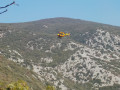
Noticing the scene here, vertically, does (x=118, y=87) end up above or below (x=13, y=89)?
below

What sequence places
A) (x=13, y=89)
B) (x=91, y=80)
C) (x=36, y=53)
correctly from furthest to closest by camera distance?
(x=36, y=53)
(x=91, y=80)
(x=13, y=89)

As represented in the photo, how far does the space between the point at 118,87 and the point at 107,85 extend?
8.58 m

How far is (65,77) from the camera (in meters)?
164

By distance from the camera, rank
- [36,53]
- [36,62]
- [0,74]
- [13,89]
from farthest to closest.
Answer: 1. [36,53]
2. [36,62]
3. [0,74]
4. [13,89]

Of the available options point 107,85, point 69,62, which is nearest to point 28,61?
point 69,62

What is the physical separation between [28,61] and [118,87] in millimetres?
74569

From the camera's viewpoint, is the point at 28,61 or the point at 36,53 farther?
the point at 36,53

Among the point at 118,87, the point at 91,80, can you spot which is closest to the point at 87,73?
the point at 91,80

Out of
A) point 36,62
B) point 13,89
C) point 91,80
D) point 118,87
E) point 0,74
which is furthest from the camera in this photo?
point 36,62

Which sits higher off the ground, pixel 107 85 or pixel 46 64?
pixel 46 64

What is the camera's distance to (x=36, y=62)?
17175 cm

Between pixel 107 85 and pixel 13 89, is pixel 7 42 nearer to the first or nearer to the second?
pixel 107 85

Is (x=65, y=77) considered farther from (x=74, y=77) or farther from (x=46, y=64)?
(x=46, y=64)

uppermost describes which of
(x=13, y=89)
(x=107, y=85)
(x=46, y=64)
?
(x=13, y=89)
